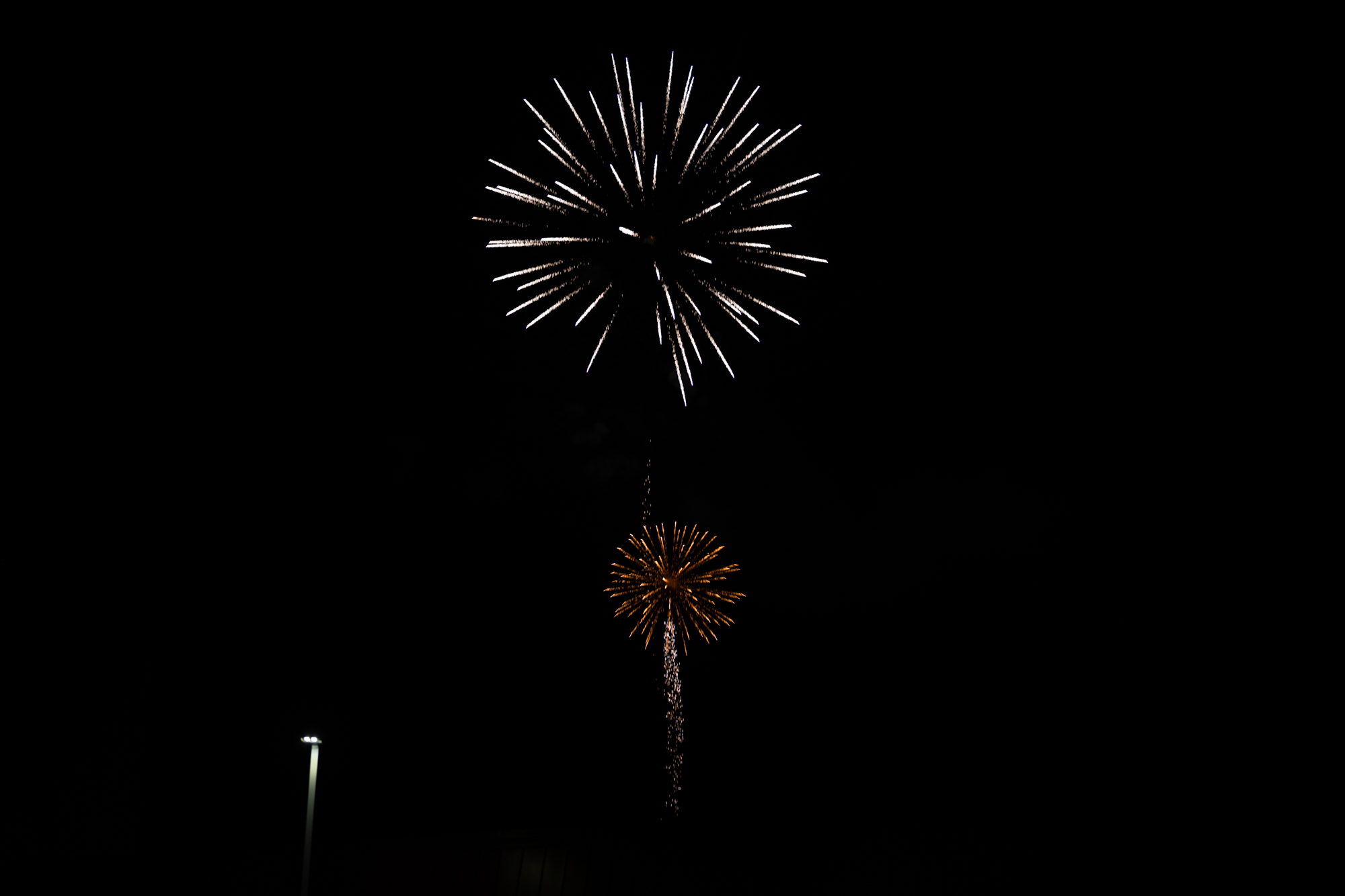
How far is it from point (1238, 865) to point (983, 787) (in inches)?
142

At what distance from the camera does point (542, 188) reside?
13.5 metres

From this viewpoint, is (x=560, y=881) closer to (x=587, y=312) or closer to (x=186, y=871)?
(x=587, y=312)

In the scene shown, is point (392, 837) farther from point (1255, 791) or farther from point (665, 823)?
point (1255, 791)

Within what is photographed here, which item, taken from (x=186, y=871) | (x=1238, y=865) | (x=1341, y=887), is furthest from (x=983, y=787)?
(x=186, y=871)

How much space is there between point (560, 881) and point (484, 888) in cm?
190

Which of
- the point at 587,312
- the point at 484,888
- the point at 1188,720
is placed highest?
the point at 587,312

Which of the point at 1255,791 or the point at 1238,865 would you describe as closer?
the point at 1238,865

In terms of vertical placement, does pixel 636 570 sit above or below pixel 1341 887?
above

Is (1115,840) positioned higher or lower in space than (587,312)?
lower

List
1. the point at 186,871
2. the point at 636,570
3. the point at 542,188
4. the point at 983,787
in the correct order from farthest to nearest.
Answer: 1. the point at 186,871
2. the point at 636,570
3. the point at 983,787
4. the point at 542,188

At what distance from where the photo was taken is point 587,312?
14094mm

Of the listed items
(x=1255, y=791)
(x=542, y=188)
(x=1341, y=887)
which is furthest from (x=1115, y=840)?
(x=542, y=188)

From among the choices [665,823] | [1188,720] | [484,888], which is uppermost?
[1188,720]

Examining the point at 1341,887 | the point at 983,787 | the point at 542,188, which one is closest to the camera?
the point at 1341,887
